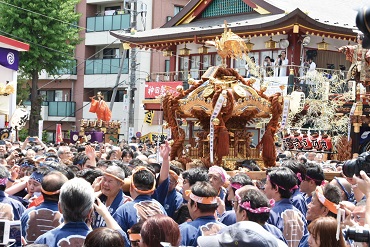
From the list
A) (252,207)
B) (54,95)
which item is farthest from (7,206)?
(54,95)

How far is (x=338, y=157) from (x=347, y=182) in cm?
1137

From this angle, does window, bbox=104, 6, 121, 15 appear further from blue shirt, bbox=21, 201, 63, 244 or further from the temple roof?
blue shirt, bbox=21, 201, 63, 244

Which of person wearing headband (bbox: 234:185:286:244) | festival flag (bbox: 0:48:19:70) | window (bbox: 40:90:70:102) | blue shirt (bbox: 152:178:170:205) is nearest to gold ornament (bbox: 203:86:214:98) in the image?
blue shirt (bbox: 152:178:170:205)

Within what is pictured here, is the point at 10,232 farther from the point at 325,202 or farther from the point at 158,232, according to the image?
the point at 325,202

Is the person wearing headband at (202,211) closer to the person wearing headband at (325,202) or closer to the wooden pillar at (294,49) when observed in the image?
the person wearing headband at (325,202)

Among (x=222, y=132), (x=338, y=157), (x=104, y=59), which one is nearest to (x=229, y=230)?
(x=222, y=132)

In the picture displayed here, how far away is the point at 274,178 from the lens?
626 cm

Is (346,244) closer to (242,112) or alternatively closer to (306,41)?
(242,112)

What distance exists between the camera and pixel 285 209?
20.1ft

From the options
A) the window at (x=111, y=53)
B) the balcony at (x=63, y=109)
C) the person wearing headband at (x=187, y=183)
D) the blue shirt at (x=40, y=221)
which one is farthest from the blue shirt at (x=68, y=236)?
the balcony at (x=63, y=109)

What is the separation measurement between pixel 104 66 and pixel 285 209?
3058 cm

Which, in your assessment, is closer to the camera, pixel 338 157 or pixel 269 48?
pixel 338 157

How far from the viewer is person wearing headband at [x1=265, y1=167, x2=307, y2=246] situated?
5.99 metres

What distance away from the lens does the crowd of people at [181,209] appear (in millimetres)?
4043
